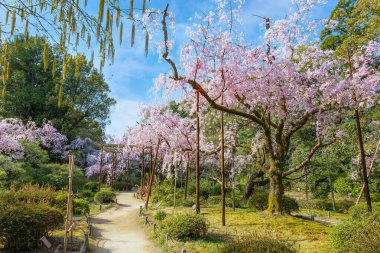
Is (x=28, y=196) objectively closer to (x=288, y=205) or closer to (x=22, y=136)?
(x=288, y=205)

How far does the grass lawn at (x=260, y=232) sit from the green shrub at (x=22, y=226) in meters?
4.22

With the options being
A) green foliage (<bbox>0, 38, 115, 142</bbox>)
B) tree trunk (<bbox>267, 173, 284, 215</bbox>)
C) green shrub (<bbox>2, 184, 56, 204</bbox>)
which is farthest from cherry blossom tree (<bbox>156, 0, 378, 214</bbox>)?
green foliage (<bbox>0, 38, 115, 142</bbox>)

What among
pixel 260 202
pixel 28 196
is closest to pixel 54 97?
pixel 28 196

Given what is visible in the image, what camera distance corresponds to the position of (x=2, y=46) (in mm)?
4547

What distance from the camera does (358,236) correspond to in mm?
7492

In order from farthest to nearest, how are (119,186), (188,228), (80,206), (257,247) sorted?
1. (119,186)
2. (80,206)
3. (188,228)
4. (257,247)

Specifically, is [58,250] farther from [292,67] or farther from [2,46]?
[292,67]

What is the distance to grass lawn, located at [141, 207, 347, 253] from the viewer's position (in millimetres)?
10383

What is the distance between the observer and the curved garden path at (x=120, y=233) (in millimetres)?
11445

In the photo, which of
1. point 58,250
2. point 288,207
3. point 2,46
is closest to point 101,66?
point 2,46

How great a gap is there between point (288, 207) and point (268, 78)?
7.15 meters

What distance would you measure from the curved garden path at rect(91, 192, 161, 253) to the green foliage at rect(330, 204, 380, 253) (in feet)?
19.7

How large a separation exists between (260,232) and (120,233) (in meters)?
6.62

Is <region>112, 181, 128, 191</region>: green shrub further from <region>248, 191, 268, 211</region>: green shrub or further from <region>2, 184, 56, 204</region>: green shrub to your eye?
<region>2, 184, 56, 204</region>: green shrub
